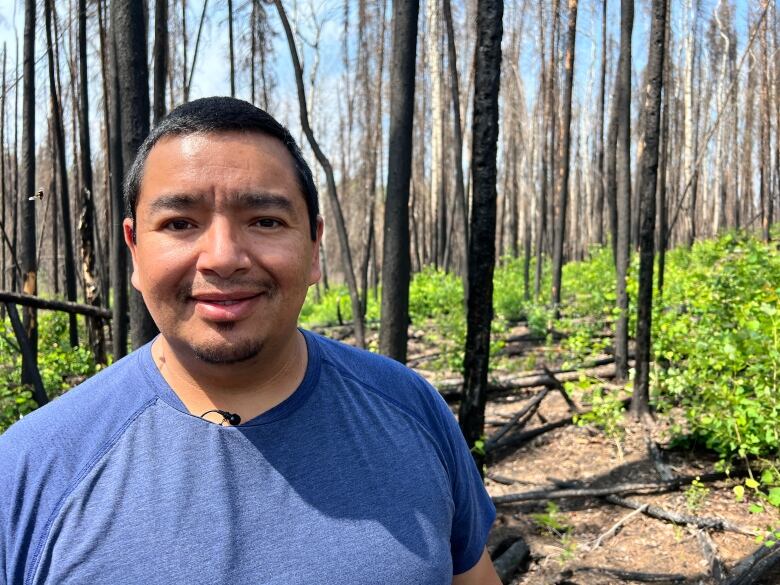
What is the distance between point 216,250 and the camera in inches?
41.1

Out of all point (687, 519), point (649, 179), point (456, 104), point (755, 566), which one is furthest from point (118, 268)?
point (456, 104)

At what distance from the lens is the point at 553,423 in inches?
247

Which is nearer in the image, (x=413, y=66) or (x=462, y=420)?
(x=462, y=420)

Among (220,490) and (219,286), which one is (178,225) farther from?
(220,490)

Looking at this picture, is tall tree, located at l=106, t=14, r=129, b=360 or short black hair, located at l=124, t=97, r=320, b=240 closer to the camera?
short black hair, located at l=124, t=97, r=320, b=240

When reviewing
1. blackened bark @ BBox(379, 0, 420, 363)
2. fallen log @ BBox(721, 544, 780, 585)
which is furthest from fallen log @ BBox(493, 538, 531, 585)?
blackened bark @ BBox(379, 0, 420, 363)

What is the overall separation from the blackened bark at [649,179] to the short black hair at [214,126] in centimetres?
528

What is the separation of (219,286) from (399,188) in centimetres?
429

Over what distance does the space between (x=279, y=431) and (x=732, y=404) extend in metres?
4.15

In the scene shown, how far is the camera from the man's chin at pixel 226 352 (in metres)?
1.05

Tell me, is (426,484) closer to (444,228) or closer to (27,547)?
(27,547)

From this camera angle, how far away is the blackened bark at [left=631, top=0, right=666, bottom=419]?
19.2 ft

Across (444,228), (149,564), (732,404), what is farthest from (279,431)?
(444,228)

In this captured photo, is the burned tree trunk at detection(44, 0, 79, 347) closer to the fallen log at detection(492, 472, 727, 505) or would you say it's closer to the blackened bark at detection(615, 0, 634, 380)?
the fallen log at detection(492, 472, 727, 505)
